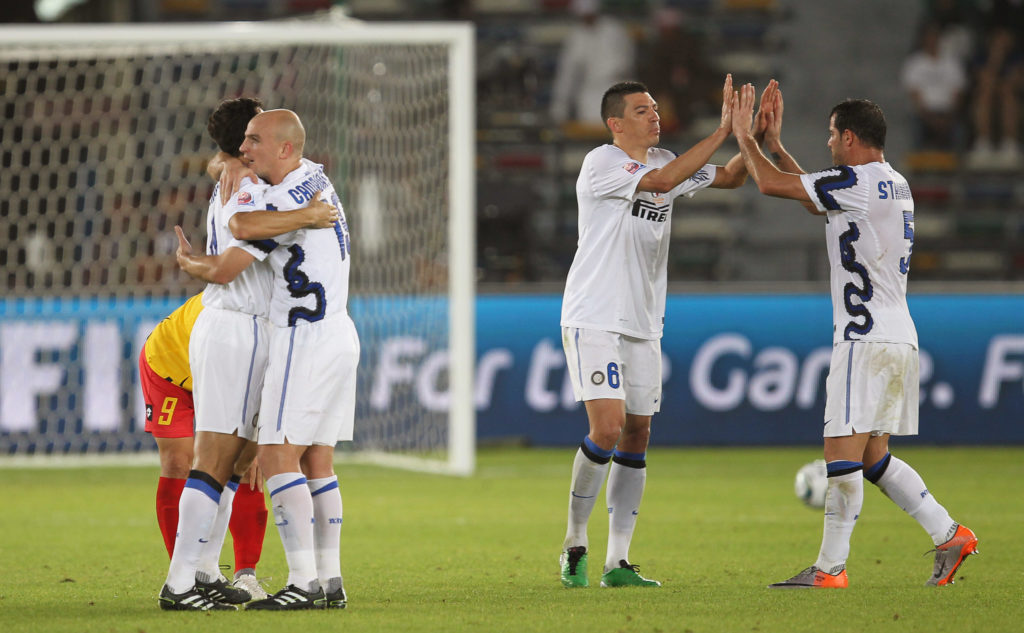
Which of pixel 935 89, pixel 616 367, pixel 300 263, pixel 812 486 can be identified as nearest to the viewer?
pixel 300 263

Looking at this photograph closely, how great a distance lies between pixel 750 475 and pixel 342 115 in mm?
4937

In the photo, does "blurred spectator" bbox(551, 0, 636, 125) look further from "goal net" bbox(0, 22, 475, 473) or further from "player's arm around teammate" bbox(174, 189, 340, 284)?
"player's arm around teammate" bbox(174, 189, 340, 284)

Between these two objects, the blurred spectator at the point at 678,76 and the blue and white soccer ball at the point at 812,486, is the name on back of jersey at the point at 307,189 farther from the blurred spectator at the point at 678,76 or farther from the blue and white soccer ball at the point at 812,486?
the blurred spectator at the point at 678,76

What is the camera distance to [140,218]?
42.8 ft

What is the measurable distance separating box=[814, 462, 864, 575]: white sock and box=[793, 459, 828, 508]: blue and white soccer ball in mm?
3190

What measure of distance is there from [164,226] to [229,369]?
26.9 ft

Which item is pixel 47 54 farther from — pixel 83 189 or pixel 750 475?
pixel 750 475

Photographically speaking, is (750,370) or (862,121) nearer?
(862,121)

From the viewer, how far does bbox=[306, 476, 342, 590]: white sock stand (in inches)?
217

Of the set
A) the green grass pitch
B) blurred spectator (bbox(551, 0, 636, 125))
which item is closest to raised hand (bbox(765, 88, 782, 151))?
the green grass pitch

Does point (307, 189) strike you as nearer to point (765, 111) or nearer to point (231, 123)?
point (231, 123)

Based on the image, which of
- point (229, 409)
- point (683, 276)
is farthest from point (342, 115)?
point (229, 409)

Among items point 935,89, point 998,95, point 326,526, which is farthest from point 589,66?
point 326,526

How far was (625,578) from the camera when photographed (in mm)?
6289
